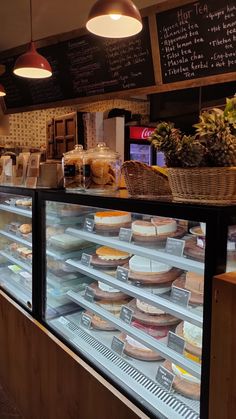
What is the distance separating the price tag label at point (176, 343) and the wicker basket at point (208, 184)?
632 millimetres

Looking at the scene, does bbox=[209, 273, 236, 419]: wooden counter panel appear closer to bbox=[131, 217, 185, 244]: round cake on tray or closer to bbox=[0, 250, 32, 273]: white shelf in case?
bbox=[131, 217, 185, 244]: round cake on tray

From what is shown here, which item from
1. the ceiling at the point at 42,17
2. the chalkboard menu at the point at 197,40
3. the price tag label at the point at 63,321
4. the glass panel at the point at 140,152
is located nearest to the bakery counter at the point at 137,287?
the price tag label at the point at 63,321

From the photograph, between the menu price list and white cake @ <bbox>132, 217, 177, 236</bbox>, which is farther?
the menu price list

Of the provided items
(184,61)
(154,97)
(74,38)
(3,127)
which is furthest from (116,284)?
(154,97)

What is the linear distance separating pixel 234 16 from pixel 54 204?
1997 millimetres

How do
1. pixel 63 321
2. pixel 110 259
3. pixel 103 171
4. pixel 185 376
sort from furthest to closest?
pixel 63 321, pixel 110 259, pixel 103 171, pixel 185 376

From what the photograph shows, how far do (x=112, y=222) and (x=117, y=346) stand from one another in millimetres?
679

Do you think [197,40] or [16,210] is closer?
[16,210]

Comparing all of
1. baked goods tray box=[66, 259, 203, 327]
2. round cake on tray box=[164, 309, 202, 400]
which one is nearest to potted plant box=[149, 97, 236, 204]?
baked goods tray box=[66, 259, 203, 327]

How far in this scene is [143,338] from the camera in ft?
5.78

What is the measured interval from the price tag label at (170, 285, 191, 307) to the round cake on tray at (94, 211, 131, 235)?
1.89ft

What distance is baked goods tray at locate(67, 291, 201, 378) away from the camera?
1.46m

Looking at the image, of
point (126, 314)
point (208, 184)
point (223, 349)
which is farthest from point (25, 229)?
point (223, 349)

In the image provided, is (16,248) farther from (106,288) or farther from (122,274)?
(122,274)
